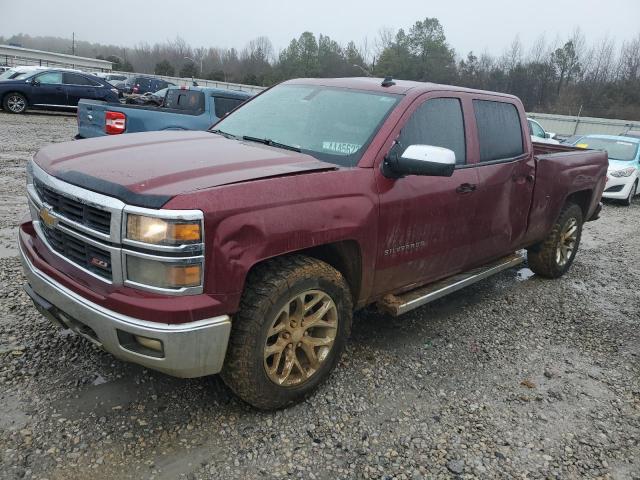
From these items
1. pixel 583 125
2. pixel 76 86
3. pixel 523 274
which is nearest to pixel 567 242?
pixel 523 274

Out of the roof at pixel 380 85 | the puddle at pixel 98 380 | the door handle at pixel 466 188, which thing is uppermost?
the roof at pixel 380 85

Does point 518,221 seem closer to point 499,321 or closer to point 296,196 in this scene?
point 499,321

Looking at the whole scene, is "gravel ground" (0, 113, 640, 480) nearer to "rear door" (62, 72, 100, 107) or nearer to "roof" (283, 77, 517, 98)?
"roof" (283, 77, 517, 98)

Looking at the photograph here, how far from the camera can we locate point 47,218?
283 centimetres

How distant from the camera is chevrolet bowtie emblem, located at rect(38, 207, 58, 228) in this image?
2773 mm

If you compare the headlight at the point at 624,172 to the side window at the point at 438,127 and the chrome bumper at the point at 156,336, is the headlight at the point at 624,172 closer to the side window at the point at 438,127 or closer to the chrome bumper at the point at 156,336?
the side window at the point at 438,127

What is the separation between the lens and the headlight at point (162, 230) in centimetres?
236

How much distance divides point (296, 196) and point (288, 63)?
7743 cm

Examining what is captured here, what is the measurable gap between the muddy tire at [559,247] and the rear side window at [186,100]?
6.70 meters

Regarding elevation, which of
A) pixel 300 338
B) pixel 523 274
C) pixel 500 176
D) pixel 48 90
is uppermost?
pixel 500 176

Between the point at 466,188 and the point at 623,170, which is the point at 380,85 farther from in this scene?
the point at 623,170

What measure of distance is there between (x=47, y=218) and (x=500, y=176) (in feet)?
10.8

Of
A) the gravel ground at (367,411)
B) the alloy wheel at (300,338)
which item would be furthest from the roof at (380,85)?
the gravel ground at (367,411)

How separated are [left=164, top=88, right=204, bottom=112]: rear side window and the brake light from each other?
6.60 ft
